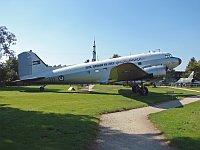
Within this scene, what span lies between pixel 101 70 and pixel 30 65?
9.45m

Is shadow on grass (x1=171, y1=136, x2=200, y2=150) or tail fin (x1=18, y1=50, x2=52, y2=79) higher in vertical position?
tail fin (x1=18, y1=50, x2=52, y2=79)

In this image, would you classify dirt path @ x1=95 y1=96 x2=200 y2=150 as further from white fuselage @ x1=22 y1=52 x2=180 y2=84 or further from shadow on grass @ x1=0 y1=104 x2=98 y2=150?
white fuselage @ x1=22 y1=52 x2=180 y2=84

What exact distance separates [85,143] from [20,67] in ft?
98.3

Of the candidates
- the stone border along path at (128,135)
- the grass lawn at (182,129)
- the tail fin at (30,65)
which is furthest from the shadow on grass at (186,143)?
the tail fin at (30,65)

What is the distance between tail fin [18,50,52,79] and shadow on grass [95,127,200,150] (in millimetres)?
26991

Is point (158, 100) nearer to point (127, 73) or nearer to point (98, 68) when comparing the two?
point (127, 73)

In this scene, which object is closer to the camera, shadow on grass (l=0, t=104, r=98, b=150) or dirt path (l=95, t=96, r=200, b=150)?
shadow on grass (l=0, t=104, r=98, b=150)

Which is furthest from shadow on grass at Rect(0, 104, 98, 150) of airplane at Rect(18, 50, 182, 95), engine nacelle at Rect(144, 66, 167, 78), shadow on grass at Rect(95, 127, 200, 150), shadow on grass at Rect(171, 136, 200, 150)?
engine nacelle at Rect(144, 66, 167, 78)

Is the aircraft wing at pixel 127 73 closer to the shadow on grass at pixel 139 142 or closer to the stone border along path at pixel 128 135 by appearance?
the stone border along path at pixel 128 135

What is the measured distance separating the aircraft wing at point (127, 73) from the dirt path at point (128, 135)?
12366 millimetres

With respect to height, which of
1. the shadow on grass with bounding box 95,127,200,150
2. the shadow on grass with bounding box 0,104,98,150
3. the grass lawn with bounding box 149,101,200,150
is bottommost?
the shadow on grass with bounding box 95,127,200,150

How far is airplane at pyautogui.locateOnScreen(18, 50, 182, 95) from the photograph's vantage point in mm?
29227

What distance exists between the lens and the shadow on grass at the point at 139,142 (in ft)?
28.2

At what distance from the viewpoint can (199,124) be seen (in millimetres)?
12125
